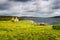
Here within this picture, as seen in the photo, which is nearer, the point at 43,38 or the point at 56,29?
the point at 43,38

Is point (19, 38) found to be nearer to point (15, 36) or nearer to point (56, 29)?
point (15, 36)

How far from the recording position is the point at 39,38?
2223cm

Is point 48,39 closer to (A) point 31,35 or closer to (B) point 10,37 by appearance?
(A) point 31,35

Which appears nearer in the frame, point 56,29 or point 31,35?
point 31,35

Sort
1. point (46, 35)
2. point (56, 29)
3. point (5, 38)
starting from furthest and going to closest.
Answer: point (56, 29), point (46, 35), point (5, 38)

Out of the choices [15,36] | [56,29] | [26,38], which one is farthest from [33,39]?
[56,29]

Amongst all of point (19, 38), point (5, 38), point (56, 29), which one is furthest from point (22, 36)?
point (56, 29)

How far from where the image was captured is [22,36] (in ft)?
72.8

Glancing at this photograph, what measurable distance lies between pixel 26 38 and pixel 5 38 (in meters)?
2.28

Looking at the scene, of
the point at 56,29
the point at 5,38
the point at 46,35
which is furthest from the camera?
the point at 56,29

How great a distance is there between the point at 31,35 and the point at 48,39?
197 cm

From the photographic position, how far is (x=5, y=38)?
21578mm

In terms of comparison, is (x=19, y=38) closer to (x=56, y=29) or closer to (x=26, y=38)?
(x=26, y=38)

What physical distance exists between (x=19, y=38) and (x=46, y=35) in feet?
10.9
